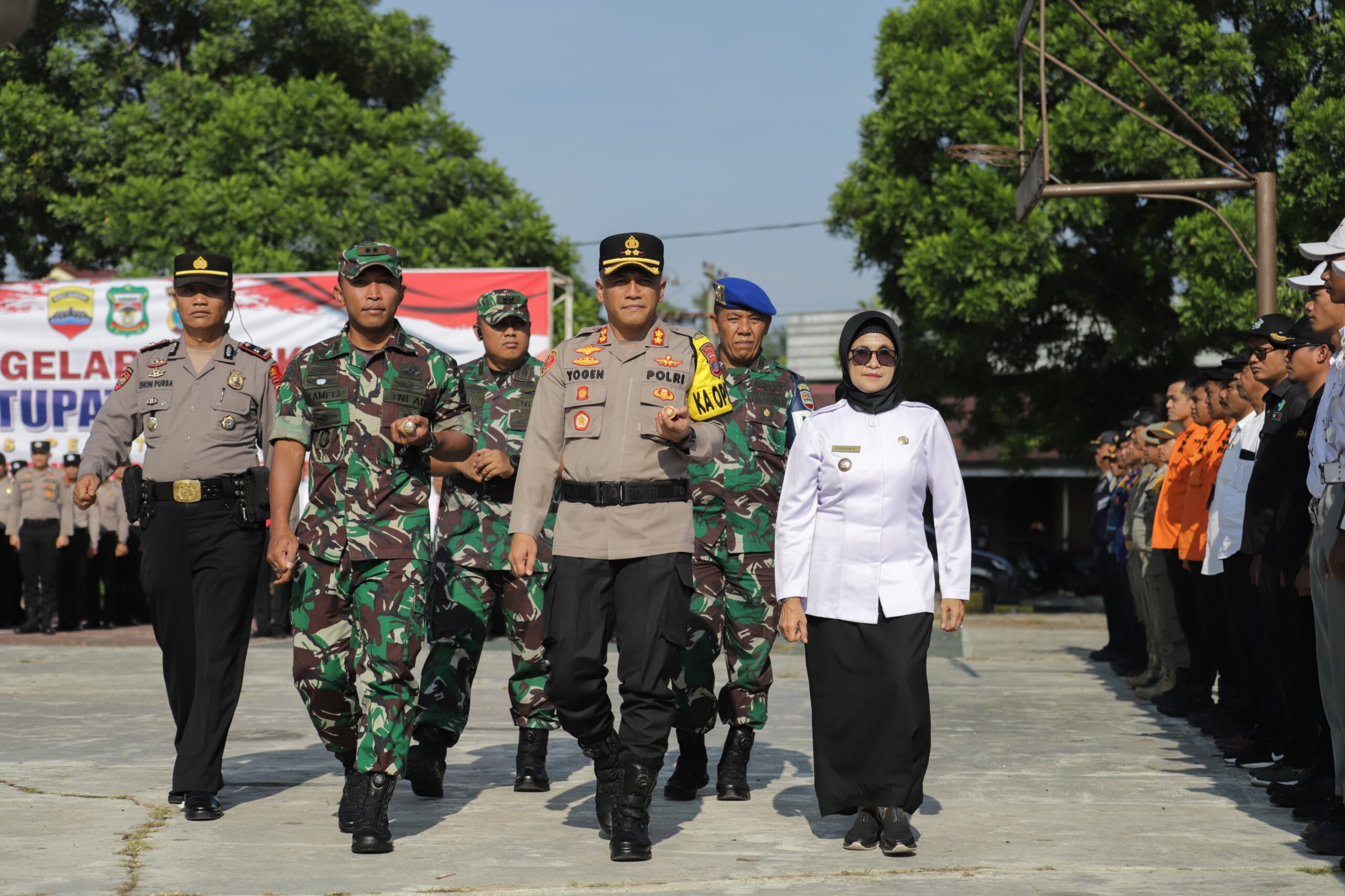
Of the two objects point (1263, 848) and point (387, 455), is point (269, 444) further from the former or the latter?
point (1263, 848)

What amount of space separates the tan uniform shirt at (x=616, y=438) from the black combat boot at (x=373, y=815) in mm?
1088

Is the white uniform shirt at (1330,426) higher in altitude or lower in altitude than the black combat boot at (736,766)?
higher

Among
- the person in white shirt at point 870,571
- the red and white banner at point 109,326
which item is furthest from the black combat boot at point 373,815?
the red and white banner at point 109,326

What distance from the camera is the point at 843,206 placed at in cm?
2447

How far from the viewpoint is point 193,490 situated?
21.2ft

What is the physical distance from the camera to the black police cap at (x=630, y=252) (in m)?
5.80

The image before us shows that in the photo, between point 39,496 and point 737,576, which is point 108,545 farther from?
point 737,576

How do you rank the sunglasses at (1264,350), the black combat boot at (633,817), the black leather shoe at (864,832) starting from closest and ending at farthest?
the black combat boot at (633,817), the black leather shoe at (864,832), the sunglasses at (1264,350)

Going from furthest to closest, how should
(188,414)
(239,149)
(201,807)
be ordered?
(239,149) → (188,414) → (201,807)

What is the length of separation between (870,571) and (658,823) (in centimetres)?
143

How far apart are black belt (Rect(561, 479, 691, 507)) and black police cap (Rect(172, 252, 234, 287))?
2041 mm

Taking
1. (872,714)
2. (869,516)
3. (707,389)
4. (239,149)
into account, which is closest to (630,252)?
(707,389)

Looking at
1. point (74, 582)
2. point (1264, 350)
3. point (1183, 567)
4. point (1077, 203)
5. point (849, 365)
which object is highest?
point (1077, 203)

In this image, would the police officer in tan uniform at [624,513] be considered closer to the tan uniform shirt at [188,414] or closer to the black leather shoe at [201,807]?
the tan uniform shirt at [188,414]
